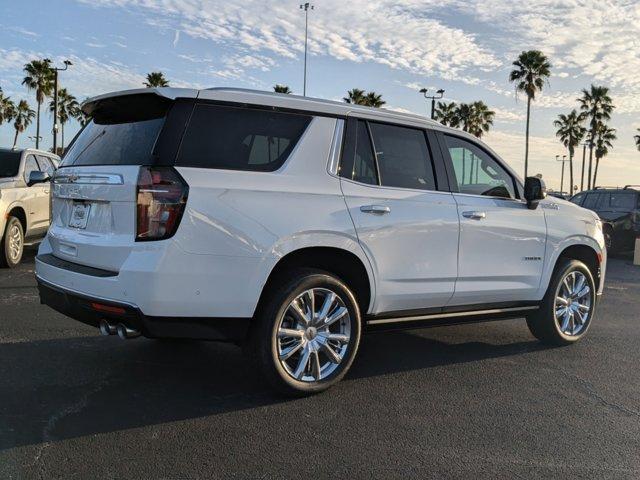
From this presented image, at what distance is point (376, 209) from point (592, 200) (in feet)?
39.2

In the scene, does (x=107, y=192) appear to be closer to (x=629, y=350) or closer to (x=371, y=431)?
(x=371, y=431)

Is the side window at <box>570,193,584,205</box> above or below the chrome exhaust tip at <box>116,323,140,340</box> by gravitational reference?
above

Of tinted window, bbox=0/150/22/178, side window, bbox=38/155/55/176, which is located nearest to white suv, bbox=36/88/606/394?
tinted window, bbox=0/150/22/178

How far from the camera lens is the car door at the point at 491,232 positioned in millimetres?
4703

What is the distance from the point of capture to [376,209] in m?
4.14

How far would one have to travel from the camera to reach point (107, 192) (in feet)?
11.8

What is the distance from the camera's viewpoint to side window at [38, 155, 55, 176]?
32.2 ft

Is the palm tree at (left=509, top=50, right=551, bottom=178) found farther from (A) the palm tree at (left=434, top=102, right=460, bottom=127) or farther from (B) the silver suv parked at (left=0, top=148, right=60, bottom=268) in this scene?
(B) the silver suv parked at (left=0, top=148, right=60, bottom=268)

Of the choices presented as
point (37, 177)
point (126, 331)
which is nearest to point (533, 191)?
point (126, 331)

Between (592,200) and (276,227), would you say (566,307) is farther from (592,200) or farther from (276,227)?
(592,200)

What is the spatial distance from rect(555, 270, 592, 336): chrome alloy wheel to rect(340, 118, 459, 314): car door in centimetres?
154

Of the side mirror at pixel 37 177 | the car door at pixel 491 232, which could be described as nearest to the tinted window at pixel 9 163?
the side mirror at pixel 37 177

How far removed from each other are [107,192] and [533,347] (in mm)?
4039

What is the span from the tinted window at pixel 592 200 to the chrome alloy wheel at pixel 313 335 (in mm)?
11988
